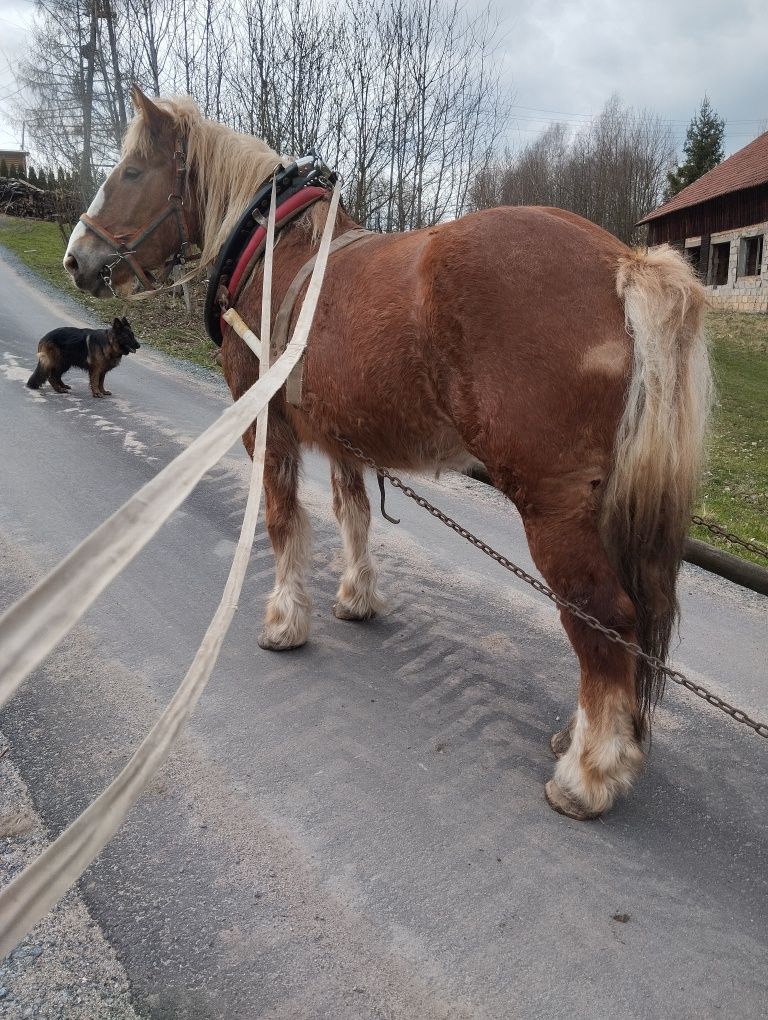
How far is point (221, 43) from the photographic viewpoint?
15.1 m

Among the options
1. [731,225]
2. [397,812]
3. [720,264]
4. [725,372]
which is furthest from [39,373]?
[720,264]

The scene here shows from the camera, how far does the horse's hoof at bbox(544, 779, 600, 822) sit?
8.34 ft

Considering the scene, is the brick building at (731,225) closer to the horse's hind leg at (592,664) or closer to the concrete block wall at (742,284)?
the concrete block wall at (742,284)

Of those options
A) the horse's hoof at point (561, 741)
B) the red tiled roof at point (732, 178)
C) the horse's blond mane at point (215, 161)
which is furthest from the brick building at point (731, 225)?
the horse's hoof at point (561, 741)

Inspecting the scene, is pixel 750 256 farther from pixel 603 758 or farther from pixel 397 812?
pixel 397 812

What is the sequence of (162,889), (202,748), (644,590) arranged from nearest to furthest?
(162,889) < (644,590) < (202,748)

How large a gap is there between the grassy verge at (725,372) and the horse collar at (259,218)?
1906 mm

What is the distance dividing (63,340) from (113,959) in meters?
7.72

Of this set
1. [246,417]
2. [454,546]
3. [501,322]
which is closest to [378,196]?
[454,546]

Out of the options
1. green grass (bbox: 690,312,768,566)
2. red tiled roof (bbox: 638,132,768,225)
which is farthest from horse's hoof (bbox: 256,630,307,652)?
red tiled roof (bbox: 638,132,768,225)

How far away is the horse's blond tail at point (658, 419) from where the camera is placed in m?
2.33

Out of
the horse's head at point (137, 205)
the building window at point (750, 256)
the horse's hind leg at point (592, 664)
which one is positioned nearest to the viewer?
the horse's hind leg at point (592, 664)

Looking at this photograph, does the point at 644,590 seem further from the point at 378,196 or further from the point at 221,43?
the point at 221,43

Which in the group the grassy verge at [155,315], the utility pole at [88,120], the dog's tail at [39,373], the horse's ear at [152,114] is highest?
the utility pole at [88,120]
